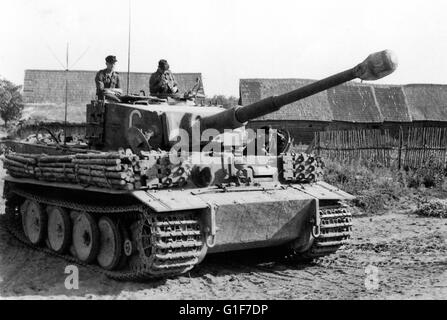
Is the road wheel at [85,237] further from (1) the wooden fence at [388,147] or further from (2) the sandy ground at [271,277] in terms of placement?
(1) the wooden fence at [388,147]

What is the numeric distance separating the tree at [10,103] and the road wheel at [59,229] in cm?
3981

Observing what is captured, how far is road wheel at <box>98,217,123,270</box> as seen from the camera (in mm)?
8734

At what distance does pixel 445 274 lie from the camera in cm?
860

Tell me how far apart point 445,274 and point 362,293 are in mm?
1603

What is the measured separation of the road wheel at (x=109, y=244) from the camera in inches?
344

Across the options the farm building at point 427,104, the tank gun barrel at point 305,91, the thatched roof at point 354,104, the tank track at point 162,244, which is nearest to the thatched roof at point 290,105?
the thatched roof at point 354,104

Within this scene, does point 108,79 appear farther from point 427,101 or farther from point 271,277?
point 427,101

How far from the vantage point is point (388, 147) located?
64.8 ft

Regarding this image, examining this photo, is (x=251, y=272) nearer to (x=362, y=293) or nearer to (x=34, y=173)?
(x=362, y=293)

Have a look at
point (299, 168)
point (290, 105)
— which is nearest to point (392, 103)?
point (290, 105)

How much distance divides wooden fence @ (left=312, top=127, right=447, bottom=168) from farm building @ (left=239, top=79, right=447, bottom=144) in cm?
1200

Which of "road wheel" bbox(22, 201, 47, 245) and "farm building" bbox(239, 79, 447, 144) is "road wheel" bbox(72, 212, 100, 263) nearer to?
"road wheel" bbox(22, 201, 47, 245)

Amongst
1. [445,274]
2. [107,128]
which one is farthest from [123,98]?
[445,274]
